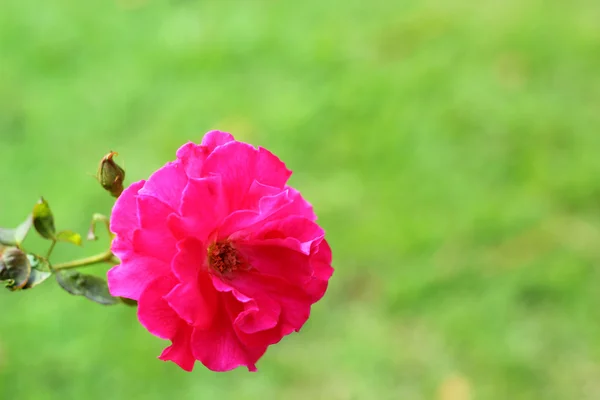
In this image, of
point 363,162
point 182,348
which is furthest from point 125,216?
point 363,162

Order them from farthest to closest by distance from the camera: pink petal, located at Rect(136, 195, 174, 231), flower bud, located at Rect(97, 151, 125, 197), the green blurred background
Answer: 1. the green blurred background
2. flower bud, located at Rect(97, 151, 125, 197)
3. pink petal, located at Rect(136, 195, 174, 231)

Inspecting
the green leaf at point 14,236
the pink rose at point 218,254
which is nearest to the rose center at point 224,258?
the pink rose at point 218,254

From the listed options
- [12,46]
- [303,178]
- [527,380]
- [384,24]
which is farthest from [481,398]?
[12,46]

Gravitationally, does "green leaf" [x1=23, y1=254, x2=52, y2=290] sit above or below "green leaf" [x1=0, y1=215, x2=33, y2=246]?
above

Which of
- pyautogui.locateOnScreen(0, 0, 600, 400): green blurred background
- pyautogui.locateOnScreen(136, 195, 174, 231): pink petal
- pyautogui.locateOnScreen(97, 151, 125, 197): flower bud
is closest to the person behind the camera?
pyautogui.locateOnScreen(136, 195, 174, 231): pink petal

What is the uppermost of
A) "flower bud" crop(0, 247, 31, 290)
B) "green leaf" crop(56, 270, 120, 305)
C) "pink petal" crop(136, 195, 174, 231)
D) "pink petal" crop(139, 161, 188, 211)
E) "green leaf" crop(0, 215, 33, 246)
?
"pink petal" crop(139, 161, 188, 211)

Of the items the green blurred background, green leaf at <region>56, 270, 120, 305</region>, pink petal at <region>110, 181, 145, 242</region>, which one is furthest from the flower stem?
the green blurred background

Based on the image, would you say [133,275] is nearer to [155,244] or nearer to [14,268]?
[155,244]

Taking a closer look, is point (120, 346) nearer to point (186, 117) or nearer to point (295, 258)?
point (186, 117)

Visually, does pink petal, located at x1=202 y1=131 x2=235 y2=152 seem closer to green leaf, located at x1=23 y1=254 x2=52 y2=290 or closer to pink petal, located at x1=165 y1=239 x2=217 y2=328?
pink petal, located at x1=165 y1=239 x2=217 y2=328
